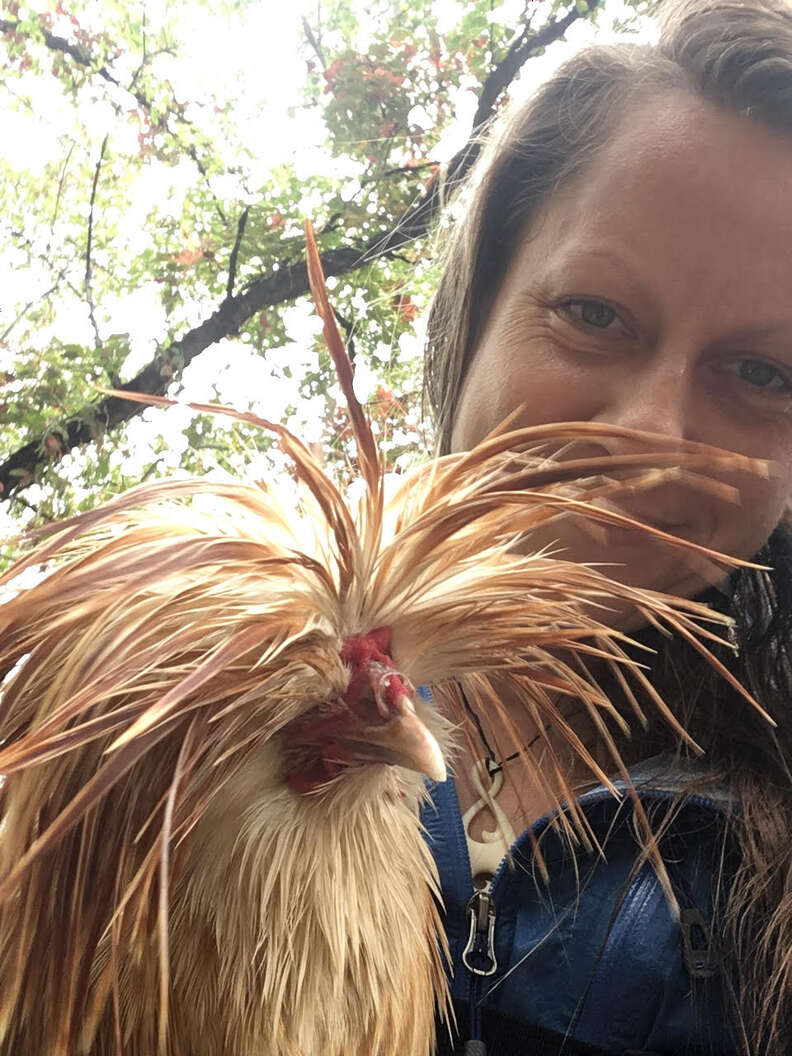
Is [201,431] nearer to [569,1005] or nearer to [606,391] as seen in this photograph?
[606,391]

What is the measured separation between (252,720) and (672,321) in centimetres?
47

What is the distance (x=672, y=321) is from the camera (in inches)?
28.8

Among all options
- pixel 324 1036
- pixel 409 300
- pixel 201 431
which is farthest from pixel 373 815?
pixel 409 300

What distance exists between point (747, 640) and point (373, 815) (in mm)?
513

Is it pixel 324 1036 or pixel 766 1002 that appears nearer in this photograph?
pixel 324 1036

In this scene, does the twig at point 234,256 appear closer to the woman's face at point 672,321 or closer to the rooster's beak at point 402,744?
the woman's face at point 672,321

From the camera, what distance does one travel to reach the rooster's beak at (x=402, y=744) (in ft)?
1.56

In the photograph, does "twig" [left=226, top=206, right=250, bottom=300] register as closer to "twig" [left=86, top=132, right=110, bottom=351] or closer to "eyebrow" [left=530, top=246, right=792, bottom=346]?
"twig" [left=86, top=132, right=110, bottom=351]

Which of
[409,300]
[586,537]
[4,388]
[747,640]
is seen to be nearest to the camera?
[586,537]

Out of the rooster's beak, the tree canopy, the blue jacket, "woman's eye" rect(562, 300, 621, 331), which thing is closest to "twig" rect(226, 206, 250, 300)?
the tree canopy

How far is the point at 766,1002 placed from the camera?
0.69m

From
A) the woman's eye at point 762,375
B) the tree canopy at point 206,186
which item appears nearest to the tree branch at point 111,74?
A: the tree canopy at point 206,186

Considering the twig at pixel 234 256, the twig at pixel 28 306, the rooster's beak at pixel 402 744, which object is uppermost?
the twig at pixel 234 256

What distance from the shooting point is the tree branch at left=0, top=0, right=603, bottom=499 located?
1.26 metres
